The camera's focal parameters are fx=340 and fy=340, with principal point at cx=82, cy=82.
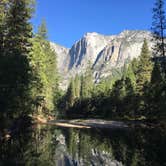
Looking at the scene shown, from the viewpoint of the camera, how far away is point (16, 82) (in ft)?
93.2

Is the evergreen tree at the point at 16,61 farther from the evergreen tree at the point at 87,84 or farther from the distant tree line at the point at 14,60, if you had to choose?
the evergreen tree at the point at 87,84

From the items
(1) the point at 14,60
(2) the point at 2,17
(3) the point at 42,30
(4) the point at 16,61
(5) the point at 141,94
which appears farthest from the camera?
(3) the point at 42,30

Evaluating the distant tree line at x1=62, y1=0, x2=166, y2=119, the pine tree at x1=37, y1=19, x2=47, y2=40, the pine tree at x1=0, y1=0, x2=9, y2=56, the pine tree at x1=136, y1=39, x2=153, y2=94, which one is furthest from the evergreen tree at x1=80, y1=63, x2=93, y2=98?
the pine tree at x1=0, y1=0, x2=9, y2=56

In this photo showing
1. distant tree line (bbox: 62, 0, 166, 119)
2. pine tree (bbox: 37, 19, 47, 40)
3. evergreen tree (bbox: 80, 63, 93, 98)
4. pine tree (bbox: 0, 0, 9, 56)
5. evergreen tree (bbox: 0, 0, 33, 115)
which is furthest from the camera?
evergreen tree (bbox: 80, 63, 93, 98)

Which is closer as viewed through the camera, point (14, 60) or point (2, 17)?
point (14, 60)

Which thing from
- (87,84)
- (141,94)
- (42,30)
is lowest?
(141,94)

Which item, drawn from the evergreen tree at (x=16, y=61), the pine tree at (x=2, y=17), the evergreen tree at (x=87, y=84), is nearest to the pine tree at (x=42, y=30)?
the evergreen tree at (x=16, y=61)

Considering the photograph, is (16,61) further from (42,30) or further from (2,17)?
(42,30)

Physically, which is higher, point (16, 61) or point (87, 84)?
point (87, 84)

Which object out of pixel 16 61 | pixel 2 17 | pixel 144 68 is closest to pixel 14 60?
pixel 16 61

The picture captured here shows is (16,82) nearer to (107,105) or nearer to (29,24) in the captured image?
(29,24)

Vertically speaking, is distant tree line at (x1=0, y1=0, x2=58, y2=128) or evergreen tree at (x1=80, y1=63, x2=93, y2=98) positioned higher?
evergreen tree at (x1=80, y1=63, x2=93, y2=98)

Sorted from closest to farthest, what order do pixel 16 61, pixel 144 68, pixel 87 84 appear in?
pixel 16 61 → pixel 144 68 → pixel 87 84

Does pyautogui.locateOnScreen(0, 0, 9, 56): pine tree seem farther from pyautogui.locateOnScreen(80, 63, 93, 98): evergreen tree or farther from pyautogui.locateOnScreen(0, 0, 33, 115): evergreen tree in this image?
pyautogui.locateOnScreen(80, 63, 93, 98): evergreen tree
